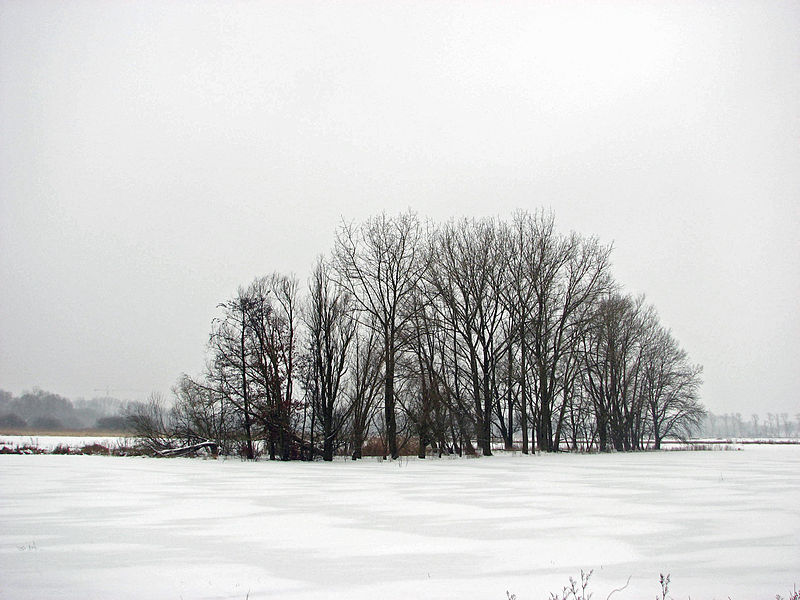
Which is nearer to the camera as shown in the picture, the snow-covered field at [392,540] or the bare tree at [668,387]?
the snow-covered field at [392,540]

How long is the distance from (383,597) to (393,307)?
27719mm

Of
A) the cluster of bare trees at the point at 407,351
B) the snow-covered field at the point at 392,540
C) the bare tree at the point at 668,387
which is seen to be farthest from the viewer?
the bare tree at the point at 668,387

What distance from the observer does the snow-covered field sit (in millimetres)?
6691

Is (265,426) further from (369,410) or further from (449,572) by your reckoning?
(449,572)

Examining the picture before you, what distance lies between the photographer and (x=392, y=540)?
29.9 feet

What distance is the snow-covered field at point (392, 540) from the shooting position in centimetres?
669

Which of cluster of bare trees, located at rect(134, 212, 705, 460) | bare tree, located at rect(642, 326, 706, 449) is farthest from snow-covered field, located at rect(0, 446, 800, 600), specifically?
bare tree, located at rect(642, 326, 706, 449)

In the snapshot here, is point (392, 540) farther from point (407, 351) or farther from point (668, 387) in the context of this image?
point (668, 387)

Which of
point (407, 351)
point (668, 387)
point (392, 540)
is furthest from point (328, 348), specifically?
point (668, 387)

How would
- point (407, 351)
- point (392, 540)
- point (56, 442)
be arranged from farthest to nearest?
1. point (56, 442)
2. point (407, 351)
3. point (392, 540)

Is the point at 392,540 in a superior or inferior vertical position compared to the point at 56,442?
superior

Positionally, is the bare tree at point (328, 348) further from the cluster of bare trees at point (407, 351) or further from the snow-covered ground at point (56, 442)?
the snow-covered ground at point (56, 442)

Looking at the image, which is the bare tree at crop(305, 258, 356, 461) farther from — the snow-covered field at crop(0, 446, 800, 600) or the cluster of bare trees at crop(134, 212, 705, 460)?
the snow-covered field at crop(0, 446, 800, 600)

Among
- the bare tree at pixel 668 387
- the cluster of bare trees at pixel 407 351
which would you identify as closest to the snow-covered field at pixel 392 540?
the cluster of bare trees at pixel 407 351
